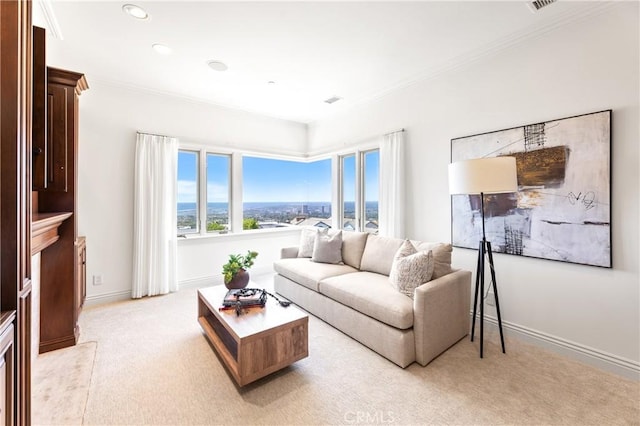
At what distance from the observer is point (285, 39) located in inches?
105

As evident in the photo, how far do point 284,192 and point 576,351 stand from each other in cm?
463

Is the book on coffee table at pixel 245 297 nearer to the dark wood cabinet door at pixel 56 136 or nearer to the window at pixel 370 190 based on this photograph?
the dark wood cabinet door at pixel 56 136

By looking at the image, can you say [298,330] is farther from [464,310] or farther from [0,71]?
[0,71]

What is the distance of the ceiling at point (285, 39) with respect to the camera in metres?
2.27

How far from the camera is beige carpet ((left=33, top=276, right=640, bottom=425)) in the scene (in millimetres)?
1708

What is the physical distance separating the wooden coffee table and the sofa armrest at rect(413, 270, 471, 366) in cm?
89

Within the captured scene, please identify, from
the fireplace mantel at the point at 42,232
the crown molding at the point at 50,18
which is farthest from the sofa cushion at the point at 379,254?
the crown molding at the point at 50,18

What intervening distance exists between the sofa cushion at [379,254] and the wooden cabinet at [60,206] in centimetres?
289

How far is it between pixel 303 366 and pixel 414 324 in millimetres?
934

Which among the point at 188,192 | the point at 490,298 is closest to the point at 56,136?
the point at 188,192

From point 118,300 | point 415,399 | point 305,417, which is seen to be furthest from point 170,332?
point 415,399

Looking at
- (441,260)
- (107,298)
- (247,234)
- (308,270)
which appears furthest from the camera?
(247,234)

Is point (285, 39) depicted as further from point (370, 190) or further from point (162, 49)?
point (370, 190)

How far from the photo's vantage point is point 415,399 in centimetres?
186
